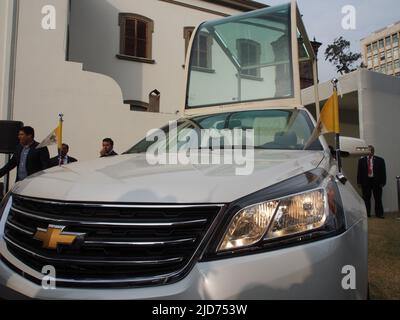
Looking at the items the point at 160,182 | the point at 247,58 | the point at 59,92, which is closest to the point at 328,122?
the point at 160,182

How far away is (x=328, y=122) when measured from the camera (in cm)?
276

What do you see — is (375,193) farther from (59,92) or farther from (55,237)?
(55,237)

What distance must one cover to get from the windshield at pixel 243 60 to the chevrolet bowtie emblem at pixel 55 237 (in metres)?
2.63

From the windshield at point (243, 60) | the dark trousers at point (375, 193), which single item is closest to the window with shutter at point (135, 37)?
the dark trousers at point (375, 193)

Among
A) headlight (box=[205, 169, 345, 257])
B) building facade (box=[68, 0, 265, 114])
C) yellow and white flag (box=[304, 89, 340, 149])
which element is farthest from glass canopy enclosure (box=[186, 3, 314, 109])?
building facade (box=[68, 0, 265, 114])

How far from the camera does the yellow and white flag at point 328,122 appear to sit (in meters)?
2.72

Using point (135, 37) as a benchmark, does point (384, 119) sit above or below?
below

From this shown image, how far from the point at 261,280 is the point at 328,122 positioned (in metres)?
1.64

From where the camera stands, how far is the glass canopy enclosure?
3.87 meters

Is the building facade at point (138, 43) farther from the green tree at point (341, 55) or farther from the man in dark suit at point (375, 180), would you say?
the green tree at point (341, 55)

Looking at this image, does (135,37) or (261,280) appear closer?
(261,280)

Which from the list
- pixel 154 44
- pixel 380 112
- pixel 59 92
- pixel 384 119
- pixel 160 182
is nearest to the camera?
pixel 160 182
